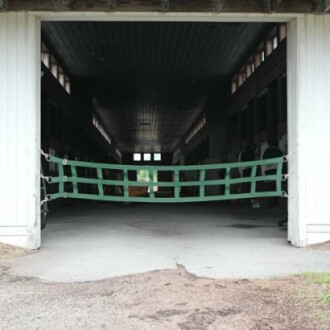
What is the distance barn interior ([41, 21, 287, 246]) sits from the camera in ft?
46.5

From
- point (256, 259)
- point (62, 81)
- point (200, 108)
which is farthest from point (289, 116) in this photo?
point (200, 108)

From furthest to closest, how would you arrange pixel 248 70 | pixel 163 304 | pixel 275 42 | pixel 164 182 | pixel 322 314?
1. pixel 248 70
2. pixel 275 42
3. pixel 164 182
4. pixel 163 304
5. pixel 322 314

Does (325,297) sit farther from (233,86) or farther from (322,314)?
(233,86)

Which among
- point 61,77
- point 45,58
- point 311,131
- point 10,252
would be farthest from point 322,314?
point 61,77

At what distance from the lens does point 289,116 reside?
7.76 metres

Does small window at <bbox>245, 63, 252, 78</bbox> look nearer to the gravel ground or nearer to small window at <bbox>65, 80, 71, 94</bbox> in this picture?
small window at <bbox>65, 80, 71, 94</bbox>

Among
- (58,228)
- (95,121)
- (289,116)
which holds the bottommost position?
(58,228)

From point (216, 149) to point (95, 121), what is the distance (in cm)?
926

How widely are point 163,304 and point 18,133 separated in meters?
4.09

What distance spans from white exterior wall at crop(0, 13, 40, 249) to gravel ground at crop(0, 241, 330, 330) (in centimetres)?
197

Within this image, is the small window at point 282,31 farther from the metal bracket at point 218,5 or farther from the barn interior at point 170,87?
the metal bracket at point 218,5

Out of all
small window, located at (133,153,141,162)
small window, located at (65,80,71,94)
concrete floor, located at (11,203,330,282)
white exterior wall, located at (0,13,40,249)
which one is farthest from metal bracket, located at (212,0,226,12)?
small window, located at (133,153,141,162)

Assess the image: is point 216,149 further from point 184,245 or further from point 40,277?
point 40,277

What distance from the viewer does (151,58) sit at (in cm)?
1692
